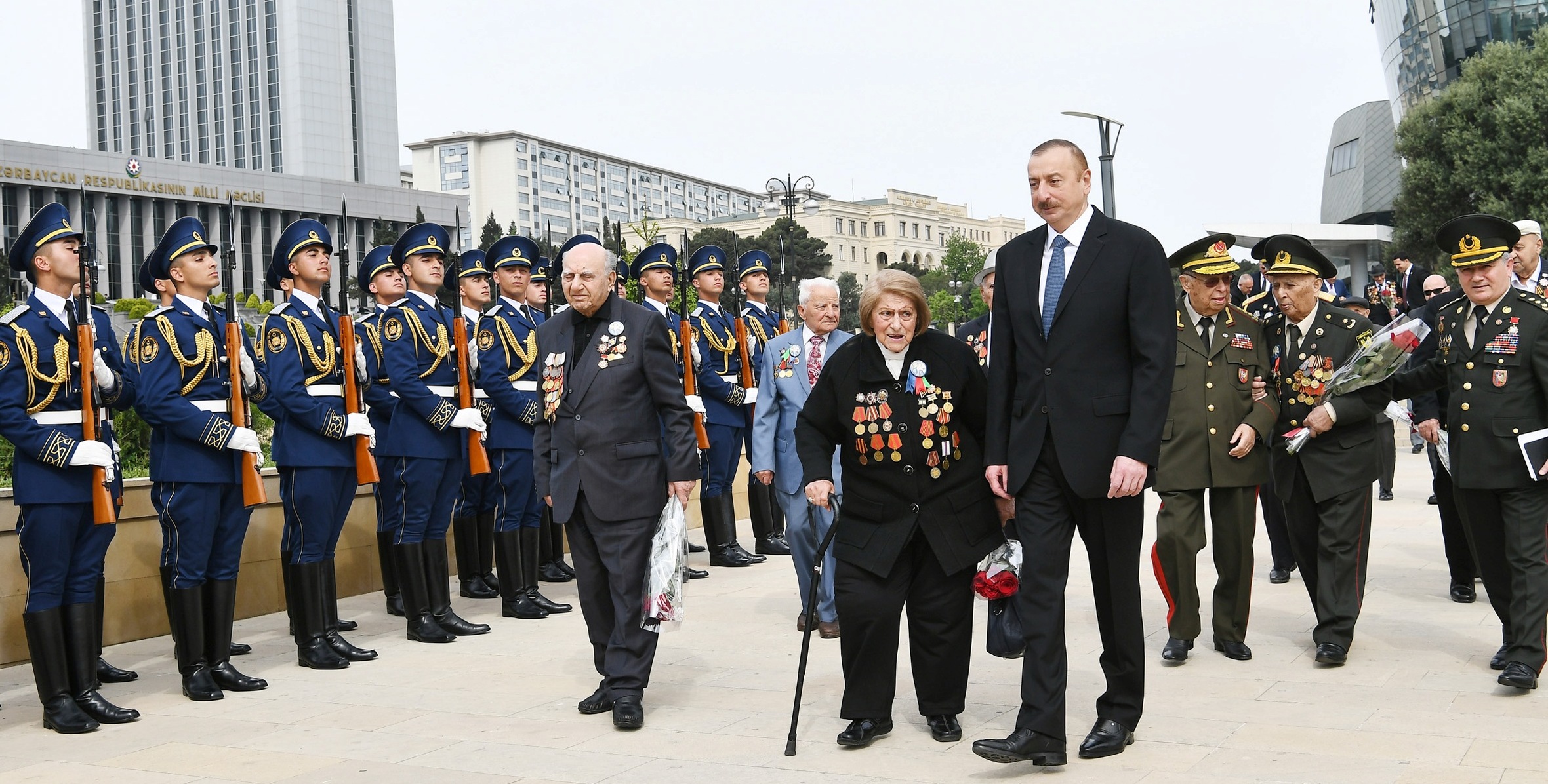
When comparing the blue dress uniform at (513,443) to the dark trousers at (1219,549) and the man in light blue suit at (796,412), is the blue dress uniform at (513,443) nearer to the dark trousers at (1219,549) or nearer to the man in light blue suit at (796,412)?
the man in light blue suit at (796,412)

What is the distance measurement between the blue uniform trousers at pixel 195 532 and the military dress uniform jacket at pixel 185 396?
7 cm

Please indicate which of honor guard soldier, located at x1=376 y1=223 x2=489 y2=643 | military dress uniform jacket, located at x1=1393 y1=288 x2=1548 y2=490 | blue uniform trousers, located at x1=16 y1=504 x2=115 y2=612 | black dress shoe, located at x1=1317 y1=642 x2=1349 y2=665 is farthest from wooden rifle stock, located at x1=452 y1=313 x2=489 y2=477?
military dress uniform jacket, located at x1=1393 y1=288 x2=1548 y2=490

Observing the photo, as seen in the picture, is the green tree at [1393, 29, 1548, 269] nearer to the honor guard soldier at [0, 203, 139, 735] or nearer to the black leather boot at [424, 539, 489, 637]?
the black leather boot at [424, 539, 489, 637]

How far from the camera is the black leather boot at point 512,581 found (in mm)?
8531

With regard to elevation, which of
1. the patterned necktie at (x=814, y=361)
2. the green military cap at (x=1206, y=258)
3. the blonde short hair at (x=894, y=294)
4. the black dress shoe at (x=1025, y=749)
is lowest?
the black dress shoe at (x=1025, y=749)

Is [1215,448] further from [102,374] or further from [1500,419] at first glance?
[102,374]

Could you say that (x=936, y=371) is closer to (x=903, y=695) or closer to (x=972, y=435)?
(x=972, y=435)

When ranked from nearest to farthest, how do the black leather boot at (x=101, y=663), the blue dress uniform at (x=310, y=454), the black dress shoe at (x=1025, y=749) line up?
the black dress shoe at (x=1025, y=749) → the black leather boot at (x=101, y=663) → the blue dress uniform at (x=310, y=454)

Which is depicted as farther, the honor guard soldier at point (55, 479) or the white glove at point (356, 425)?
the white glove at point (356, 425)

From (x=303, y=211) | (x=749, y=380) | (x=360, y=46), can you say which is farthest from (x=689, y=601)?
(x=360, y=46)

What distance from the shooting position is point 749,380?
10727 millimetres

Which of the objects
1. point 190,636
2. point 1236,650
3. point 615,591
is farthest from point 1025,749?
point 190,636

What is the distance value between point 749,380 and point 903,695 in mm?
4915

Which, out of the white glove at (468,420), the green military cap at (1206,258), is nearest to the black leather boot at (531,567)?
the white glove at (468,420)
